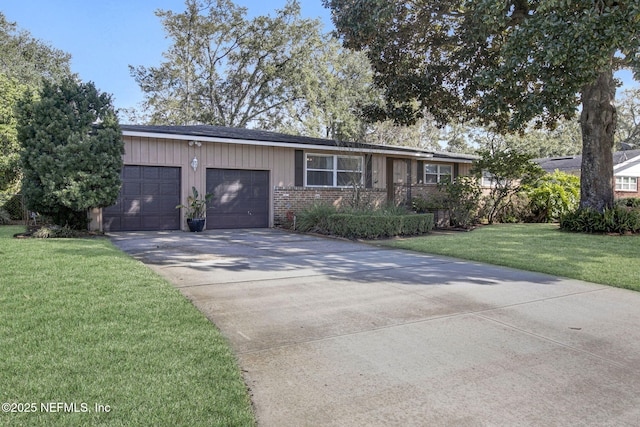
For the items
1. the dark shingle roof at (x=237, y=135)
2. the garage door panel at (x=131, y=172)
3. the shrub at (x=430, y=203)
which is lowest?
the shrub at (x=430, y=203)

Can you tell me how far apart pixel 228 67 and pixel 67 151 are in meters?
21.8

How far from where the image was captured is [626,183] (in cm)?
2856

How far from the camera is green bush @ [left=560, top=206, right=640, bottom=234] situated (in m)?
12.4

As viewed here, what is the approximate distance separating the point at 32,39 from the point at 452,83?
28155mm

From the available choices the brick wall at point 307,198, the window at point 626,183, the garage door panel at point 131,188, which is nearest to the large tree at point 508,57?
the brick wall at point 307,198

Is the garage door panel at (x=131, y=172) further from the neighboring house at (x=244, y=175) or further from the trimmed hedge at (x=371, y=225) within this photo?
the trimmed hedge at (x=371, y=225)

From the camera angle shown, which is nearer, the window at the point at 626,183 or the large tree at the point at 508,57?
the large tree at the point at 508,57

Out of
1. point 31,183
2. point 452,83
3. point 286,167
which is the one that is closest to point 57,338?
point 31,183

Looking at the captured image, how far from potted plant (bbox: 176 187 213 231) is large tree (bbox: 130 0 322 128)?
57.3ft

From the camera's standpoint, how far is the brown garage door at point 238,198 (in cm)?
1386

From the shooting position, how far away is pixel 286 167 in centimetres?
1499

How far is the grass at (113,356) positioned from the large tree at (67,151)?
5.18m

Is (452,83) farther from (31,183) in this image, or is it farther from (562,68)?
(31,183)

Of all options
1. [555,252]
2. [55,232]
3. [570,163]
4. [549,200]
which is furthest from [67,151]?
[570,163]
